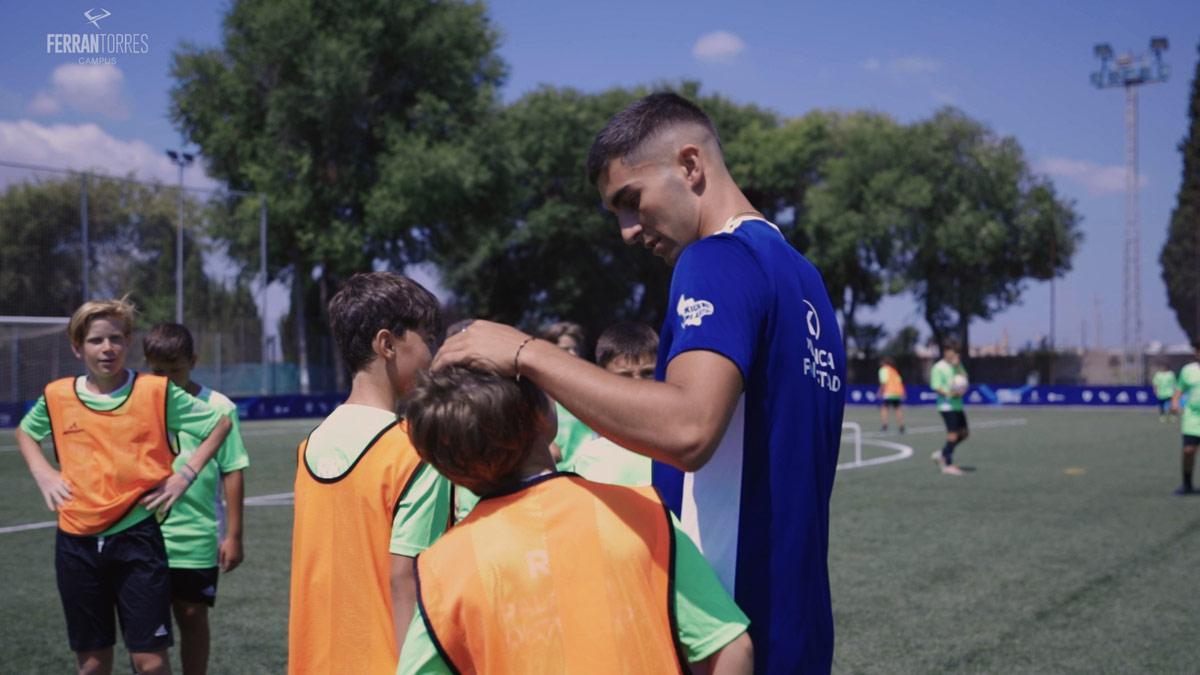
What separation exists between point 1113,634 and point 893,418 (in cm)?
2729

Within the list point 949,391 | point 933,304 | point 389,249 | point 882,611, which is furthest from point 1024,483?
point 933,304

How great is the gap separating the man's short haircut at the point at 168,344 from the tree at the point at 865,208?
4605cm

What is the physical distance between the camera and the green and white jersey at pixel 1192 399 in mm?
14289

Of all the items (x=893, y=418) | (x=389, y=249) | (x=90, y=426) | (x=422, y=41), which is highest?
(x=422, y=41)

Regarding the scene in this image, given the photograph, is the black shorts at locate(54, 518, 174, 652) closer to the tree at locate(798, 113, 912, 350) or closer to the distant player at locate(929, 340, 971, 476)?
the distant player at locate(929, 340, 971, 476)

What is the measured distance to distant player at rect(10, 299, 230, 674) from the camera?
4777mm

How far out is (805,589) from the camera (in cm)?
207

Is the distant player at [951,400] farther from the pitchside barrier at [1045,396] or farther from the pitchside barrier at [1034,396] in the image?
the pitchside barrier at [1045,396]

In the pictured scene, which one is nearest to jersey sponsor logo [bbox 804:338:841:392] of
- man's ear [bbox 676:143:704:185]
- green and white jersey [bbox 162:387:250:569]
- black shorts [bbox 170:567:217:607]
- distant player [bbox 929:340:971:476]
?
man's ear [bbox 676:143:704:185]

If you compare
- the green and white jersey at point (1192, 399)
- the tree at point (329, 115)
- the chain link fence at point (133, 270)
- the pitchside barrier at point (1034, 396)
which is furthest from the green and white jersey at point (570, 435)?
the pitchside barrier at point (1034, 396)

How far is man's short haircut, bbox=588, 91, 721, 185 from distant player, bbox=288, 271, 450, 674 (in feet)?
3.07

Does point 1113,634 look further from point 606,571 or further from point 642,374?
point 606,571

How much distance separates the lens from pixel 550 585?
1925 mm

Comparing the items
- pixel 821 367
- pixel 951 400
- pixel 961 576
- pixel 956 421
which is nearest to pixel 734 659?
pixel 821 367
